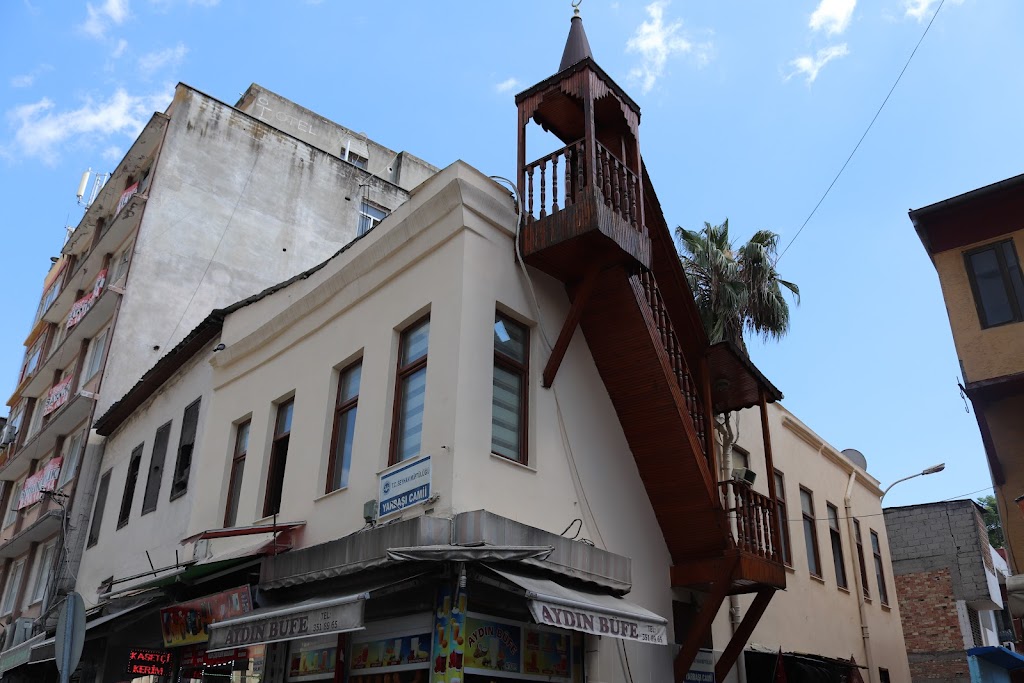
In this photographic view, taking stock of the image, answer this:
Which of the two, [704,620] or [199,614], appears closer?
[704,620]

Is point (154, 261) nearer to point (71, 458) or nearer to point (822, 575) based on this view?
point (71, 458)

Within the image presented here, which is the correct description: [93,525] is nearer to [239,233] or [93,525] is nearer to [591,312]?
[239,233]

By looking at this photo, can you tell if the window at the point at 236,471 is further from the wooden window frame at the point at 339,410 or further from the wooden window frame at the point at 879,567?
the wooden window frame at the point at 879,567

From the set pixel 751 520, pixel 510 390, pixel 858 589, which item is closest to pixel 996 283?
pixel 751 520

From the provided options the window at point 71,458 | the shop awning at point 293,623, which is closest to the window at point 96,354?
the window at point 71,458

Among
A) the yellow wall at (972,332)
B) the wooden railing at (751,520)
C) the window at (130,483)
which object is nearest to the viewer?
the wooden railing at (751,520)

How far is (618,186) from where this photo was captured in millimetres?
10242

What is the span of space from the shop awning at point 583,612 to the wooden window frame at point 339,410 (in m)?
3.36

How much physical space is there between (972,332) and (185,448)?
13486 mm

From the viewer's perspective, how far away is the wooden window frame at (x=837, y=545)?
58.4 feet

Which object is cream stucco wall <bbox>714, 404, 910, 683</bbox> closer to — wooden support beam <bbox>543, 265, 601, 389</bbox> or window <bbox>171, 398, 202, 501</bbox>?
wooden support beam <bbox>543, 265, 601, 389</bbox>

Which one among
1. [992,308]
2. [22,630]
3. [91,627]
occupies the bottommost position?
[91,627]

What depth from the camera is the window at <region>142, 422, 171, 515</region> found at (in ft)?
52.2

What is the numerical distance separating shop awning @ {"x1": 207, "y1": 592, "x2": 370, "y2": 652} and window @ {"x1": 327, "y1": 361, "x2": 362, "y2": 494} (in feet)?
6.37
